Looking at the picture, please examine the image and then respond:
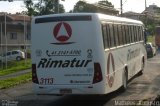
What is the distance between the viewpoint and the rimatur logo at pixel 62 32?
13219mm

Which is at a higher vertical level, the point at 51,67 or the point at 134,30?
the point at 134,30

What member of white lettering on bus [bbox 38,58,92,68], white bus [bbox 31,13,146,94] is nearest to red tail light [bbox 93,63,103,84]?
white bus [bbox 31,13,146,94]

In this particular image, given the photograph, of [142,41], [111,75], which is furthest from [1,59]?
[111,75]

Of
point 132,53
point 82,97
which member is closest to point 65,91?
point 82,97

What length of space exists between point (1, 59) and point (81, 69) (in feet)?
118

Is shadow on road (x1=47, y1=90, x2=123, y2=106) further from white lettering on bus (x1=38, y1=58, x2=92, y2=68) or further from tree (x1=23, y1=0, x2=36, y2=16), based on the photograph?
tree (x1=23, y1=0, x2=36, y2=16)

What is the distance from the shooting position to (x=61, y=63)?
13.4 metres

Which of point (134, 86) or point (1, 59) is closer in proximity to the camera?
point (134, 86)

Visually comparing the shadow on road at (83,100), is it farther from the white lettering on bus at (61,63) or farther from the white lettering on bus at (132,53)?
the white lettering on bus at (132,53)

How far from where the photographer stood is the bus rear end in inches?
512

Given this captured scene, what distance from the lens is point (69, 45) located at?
43.4 ft

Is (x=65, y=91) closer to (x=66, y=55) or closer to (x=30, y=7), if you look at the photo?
(x=66, y=55)

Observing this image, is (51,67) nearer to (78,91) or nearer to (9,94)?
(78,91)

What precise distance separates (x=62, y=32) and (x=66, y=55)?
73cm
